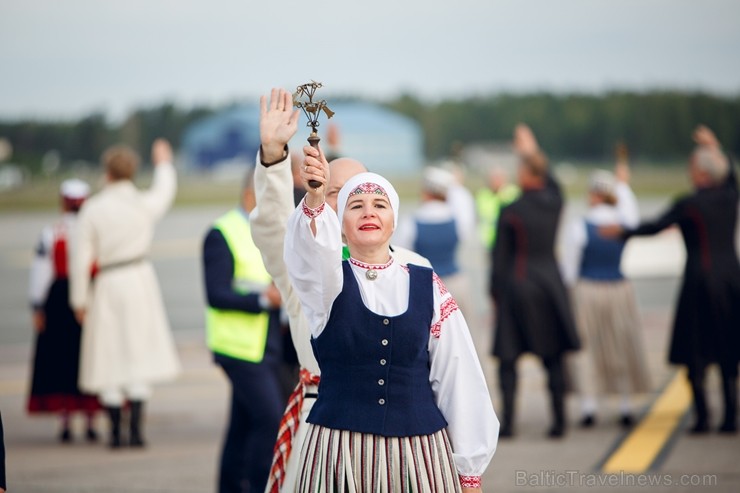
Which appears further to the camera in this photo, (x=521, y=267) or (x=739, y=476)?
(x=521, y=267)

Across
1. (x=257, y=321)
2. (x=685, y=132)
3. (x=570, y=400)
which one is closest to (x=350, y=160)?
(x=257, y=321)

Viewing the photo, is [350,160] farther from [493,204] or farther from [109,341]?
[493,204]

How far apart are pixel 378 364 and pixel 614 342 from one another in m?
5.30

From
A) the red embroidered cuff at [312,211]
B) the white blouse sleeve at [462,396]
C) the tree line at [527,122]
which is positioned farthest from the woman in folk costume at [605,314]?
the tree line at [527,122]

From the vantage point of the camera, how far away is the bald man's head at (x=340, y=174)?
13.4ft

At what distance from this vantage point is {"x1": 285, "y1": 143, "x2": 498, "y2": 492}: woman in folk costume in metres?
3.46

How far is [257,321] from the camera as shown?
5785 mm

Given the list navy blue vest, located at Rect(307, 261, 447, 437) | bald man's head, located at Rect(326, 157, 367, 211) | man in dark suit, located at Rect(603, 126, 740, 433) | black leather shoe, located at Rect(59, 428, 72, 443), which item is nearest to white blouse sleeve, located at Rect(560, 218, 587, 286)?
man in dark suit, located at Rect(603, 126, 740, 433)

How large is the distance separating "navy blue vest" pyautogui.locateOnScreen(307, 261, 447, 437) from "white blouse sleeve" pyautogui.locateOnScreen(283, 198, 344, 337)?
0.15ft

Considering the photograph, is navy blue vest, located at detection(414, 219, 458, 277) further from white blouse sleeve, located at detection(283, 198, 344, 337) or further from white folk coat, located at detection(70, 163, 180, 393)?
white blouse sleeve, located at detection(283, 198, 344, 337)

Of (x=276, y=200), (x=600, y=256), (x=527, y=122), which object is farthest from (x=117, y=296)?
(x=527, y=122)

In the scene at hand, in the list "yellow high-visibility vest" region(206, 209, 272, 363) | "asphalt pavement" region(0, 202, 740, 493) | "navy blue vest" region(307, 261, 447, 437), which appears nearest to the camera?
"navy blue vest" region(307, 261, 447, 437)

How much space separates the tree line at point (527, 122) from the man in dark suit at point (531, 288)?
38.2 metres

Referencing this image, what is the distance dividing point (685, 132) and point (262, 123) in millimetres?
50070
